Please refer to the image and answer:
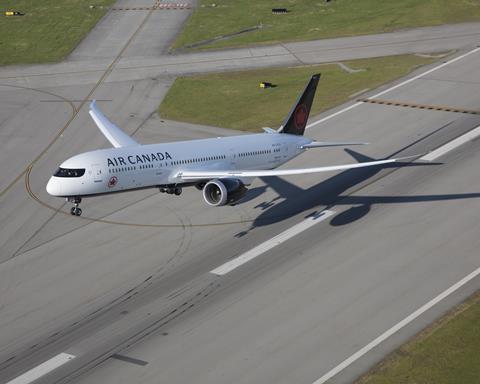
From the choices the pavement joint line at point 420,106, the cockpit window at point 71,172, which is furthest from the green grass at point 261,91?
the cockpit window at point 71,172

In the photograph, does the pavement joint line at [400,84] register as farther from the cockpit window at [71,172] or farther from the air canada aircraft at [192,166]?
the cockpit window at [71,172]

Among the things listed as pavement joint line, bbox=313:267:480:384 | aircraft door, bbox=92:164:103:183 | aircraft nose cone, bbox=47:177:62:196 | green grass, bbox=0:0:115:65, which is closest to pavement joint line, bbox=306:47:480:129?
aircraft door, bbox=92:164:103:183

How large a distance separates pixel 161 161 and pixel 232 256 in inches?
365

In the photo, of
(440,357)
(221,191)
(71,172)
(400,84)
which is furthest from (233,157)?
(400,84)

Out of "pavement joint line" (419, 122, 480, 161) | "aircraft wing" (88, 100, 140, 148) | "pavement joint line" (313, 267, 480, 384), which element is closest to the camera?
"pavement joint line" (313, 267, 480, 384)

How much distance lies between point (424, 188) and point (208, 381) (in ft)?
99.6

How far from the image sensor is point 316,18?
405 ft

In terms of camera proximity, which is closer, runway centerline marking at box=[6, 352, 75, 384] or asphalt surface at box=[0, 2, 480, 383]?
runway centerline marking at box=[6, 352, 75, 384]

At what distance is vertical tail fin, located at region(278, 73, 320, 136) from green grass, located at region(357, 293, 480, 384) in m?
24.7

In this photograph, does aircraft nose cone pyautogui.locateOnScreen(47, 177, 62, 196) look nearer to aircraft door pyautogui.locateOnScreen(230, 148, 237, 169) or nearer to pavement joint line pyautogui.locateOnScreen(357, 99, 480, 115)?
aircraft door pyautogui.locateOnScreen(230, 148, 237, 169)

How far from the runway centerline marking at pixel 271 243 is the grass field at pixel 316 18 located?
192 feet

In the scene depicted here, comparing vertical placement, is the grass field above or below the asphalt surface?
above

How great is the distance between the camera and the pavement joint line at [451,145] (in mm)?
70506

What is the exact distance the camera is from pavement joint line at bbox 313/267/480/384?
40.5 meters
